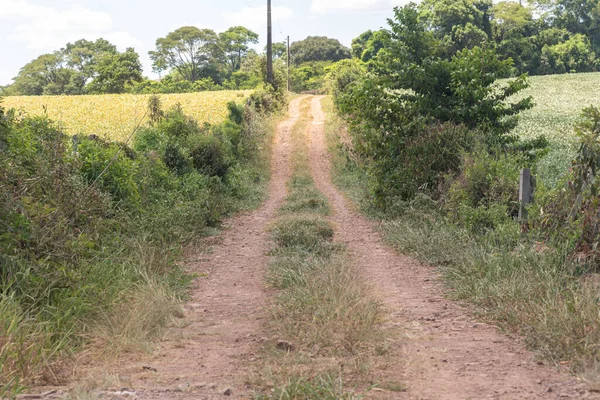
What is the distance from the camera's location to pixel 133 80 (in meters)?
60.1

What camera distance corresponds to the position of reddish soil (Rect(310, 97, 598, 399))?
4.65 metres

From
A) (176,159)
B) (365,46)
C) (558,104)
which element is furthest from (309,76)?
(176,159)

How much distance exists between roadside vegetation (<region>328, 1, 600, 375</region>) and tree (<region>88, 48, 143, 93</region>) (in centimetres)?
4563

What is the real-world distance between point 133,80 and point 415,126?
5010cm

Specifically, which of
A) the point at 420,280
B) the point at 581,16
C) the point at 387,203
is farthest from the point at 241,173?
the point at 581,16

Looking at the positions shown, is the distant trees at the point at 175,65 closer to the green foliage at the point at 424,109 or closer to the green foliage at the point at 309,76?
the green foliage at the point at 309,76

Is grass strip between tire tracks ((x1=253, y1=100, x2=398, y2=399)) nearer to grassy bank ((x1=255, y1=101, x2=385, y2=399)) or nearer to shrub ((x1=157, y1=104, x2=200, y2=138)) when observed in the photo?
grassy bank ((x1=255, y1=101, x2=385, y2=399))

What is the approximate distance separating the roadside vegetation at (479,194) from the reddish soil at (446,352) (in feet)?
0.75

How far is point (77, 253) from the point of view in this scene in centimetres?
686

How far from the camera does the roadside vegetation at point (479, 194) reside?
251 inches

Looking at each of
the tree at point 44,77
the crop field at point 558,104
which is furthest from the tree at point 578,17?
the tree at point 44,77

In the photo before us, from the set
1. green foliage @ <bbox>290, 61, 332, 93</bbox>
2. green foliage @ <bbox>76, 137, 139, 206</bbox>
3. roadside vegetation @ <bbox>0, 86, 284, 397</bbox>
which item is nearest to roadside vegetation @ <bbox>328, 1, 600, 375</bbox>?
roadside vegetation @ <bbox>0, 86, 284, 397</bbox>

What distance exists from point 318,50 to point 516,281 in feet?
269

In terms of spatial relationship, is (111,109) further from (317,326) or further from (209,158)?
(317,326)
